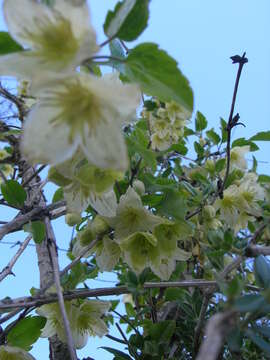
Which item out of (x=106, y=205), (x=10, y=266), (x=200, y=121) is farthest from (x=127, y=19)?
(x=200, y=121)

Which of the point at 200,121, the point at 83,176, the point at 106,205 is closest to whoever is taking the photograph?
the point at 83,176

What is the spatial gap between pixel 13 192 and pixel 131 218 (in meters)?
0.32

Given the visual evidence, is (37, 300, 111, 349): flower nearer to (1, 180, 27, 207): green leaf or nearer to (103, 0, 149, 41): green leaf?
(1, 180, 27, 207): green leaf

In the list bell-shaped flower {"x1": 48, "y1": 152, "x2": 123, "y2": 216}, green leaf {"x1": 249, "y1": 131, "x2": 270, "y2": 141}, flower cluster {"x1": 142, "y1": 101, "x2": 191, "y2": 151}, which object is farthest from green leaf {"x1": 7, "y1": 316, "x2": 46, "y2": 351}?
flower cluster {"x1": 142, "y1": 101, "x2": 191, "y2": 151}

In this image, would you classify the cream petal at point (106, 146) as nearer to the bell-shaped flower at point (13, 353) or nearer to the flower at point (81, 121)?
the flower at point (81, 121)

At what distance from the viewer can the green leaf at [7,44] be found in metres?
0.70

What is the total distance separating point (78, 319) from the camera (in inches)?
45.3

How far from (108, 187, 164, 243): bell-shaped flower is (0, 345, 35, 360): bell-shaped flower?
14.2 inches

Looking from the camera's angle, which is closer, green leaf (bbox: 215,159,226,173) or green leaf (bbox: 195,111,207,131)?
green leaf (bbox: 215,159,226,173)

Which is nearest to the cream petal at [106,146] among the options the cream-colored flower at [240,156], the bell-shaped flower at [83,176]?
the bell-shaped flower at [83,176]

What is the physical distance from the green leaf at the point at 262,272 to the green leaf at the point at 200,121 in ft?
3.89

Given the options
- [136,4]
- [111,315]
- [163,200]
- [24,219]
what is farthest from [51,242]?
[111,315]

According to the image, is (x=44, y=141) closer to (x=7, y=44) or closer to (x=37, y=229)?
(x=7, y=44)

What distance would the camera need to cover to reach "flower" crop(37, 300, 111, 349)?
110 cm
